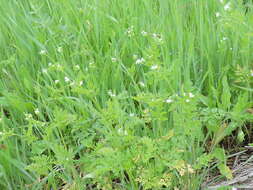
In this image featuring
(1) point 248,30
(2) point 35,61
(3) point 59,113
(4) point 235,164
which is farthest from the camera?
(2) point 35,61

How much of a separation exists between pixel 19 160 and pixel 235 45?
1.12m

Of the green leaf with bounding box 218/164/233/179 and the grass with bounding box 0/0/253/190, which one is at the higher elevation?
the grass with bounding box 0/0/253/190

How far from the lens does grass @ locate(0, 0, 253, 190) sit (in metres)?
1.43

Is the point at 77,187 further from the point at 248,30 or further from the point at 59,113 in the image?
the point at 248,30

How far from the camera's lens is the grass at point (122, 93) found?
1434 millimetres

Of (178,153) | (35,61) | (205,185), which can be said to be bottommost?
(205,185)

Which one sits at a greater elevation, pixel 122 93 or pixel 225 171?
pixel 122 93

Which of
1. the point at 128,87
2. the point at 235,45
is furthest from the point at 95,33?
the point at 235,45

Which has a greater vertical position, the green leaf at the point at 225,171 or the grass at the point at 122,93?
the grass at the point at 122,93

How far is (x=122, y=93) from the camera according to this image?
1.53 meters

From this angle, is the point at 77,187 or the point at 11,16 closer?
the point at 77,187

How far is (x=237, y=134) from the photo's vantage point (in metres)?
1.75

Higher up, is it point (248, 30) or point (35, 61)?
point (248, 30)

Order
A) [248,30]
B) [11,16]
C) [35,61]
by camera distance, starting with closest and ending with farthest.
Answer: [248,30] < [35,61] < [11,16]
